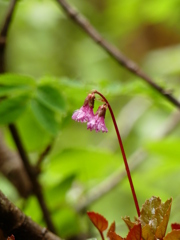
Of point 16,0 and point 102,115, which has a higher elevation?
point 16,0

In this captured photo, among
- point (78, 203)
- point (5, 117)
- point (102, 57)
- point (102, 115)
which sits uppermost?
point (102, 57)

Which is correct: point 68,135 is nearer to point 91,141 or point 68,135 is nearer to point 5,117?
point 91,141

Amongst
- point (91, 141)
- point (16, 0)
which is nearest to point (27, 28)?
point (91, 141)

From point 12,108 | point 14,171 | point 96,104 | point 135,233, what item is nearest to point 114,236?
point 135,233

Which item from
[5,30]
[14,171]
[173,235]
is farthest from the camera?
[14,171]

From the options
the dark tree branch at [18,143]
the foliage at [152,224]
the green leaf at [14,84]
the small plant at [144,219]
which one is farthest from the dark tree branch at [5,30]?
the foliage at [152,224]

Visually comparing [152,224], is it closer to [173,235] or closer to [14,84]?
[173,235]

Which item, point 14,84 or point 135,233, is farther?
point 14,84

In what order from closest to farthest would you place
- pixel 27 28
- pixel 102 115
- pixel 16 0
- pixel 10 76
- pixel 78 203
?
pixel 102 115 → pixel 10 76 → pixel 16 0 → pixel 78 203 → pixel 27 28
